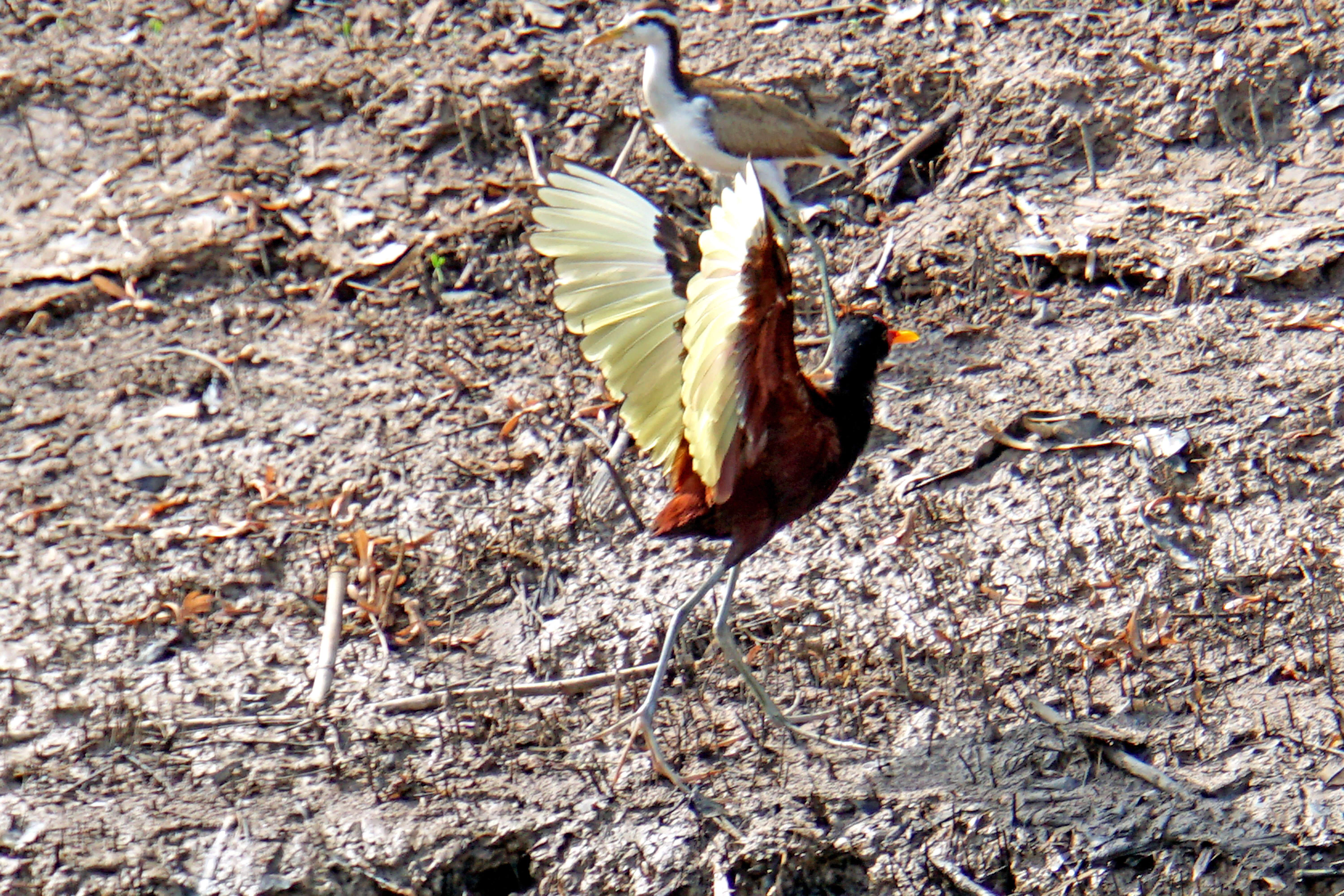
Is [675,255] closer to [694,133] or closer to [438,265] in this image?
[694,133]

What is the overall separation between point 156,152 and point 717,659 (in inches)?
159

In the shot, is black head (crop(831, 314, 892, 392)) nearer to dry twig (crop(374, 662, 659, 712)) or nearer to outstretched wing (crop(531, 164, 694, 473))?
outstretched wing (crop(531, 164, 694, 473))

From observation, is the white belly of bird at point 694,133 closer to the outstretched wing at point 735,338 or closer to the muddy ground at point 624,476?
the muddy ground at point 624,476

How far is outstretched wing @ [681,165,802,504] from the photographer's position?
320 cm

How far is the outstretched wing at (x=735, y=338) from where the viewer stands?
3195 mm

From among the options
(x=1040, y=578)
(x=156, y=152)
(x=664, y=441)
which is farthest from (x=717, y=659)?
(x=156, y=152)

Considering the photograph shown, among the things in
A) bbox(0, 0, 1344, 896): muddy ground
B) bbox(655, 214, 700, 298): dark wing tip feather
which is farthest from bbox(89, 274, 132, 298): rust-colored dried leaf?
bbox(655, 214, 700, 298): dark wing tip feather

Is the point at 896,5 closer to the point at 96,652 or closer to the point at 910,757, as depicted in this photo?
the point at 910,757

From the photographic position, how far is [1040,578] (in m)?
4.48

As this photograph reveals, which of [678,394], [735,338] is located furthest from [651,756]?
[735,338]

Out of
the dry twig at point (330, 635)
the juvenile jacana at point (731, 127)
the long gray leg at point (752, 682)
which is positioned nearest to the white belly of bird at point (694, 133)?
the juvenile jacana at point (731, 127)

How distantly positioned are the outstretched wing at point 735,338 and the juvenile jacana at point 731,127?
1851 mm

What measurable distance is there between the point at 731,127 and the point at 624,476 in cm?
154

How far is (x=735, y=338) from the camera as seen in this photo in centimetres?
339
